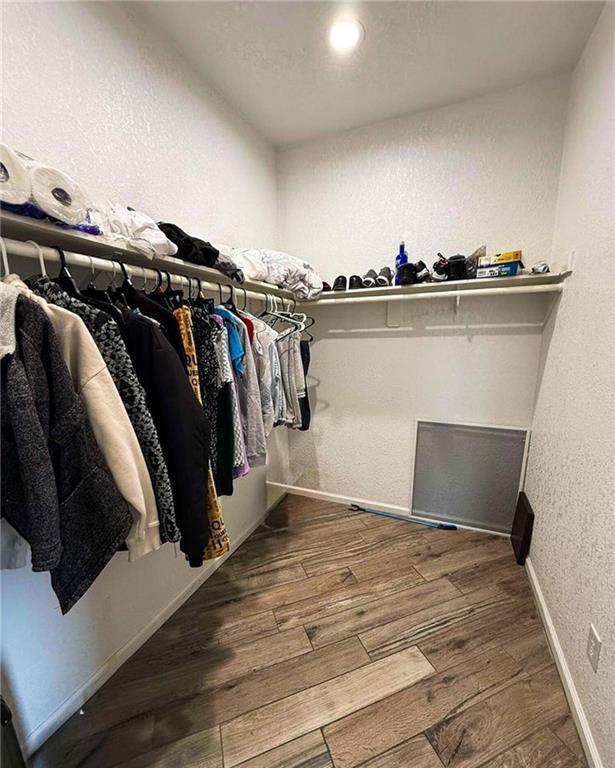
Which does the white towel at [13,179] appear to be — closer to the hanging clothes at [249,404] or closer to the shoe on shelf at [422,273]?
the hanging clothes at [249,404]

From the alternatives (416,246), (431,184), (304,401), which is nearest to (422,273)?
(416,246)

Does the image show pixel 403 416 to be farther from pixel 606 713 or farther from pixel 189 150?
pixel 189 150

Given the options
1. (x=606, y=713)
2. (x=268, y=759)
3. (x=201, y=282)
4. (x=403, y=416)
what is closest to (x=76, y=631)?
(x=268, y=759)

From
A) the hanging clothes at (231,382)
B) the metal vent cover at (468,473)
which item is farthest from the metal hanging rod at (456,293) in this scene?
the hanging clothes at (231,382)

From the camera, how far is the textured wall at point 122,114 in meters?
1.02

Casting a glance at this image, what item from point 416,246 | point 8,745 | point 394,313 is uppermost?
point 416,246

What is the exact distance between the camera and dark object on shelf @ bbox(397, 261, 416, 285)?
1.88 meters

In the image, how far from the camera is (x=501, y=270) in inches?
67.1

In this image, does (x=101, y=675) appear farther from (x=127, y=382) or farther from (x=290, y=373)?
(x=290, y=373)

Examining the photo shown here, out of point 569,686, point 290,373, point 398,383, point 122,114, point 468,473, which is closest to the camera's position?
point 569,686

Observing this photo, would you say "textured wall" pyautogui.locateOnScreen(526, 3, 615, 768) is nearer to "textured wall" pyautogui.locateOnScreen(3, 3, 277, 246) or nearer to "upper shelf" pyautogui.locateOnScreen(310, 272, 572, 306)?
"upper shelf" pyautogui.locateOnScreen(310, 272, 572, 306)

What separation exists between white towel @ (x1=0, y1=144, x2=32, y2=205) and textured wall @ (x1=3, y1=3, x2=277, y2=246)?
43cm

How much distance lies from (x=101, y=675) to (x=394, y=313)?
2.43 m

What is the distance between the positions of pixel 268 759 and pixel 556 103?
3.28 metres
